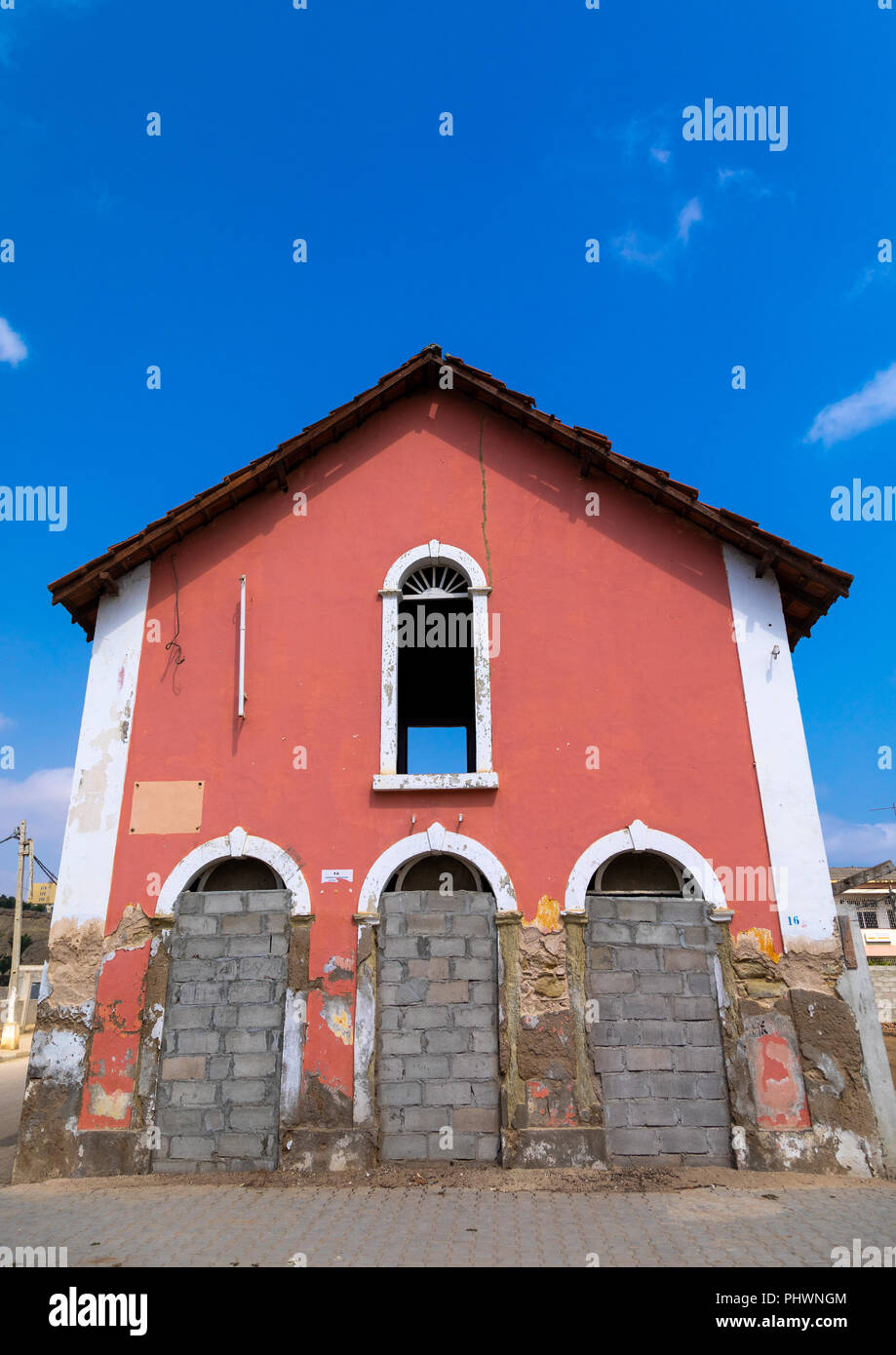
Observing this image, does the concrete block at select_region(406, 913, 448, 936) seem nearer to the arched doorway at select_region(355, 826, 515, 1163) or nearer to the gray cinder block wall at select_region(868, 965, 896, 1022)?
the arched doorway at select_region(355, 826, 515, 1163)

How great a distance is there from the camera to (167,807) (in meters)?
9.18

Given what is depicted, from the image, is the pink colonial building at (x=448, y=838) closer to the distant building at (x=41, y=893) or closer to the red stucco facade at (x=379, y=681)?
the red stucco facade at (x=379, y=681)

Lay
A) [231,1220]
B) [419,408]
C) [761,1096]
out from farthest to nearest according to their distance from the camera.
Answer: [419,408] < [761,1096] < [231,1220]

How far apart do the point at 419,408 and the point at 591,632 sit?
3676mm

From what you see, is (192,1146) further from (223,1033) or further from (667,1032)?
(667,1032)

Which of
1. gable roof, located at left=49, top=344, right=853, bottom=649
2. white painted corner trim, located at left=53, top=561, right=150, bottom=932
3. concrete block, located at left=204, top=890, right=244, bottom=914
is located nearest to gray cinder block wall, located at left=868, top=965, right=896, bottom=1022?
gable roof, located at left=49, top=344, right=853, bottom=649

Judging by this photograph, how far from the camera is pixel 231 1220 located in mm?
6766

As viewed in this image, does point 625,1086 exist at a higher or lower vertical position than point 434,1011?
lower

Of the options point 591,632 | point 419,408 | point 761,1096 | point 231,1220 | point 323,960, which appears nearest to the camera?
point 231,1220

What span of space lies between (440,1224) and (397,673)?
5359 millimetres

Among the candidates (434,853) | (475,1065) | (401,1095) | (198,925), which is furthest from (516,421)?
(401,1095)

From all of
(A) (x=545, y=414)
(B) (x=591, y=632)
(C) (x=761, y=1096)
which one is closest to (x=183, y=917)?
(B) (x=591, y=632)

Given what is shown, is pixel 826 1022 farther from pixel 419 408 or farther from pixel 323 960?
pixel 419 408

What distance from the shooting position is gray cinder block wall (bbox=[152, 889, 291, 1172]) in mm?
8148
